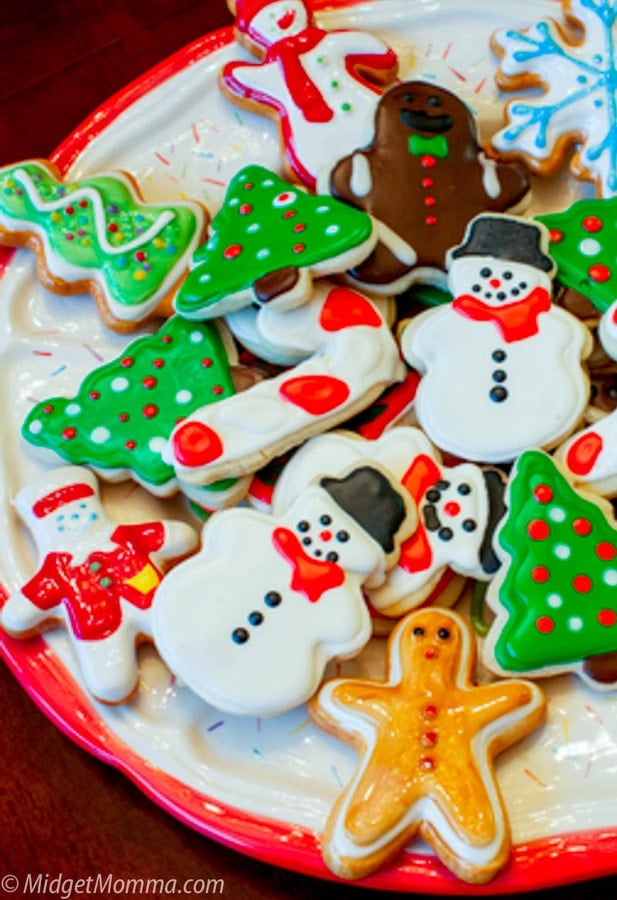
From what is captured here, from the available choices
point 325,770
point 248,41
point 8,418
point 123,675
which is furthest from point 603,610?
point 248,41

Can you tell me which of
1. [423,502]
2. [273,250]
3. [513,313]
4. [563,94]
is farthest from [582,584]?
[563,94]

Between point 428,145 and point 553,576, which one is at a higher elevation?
point 428,145

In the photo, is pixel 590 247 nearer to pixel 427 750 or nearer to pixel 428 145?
pixel 428 145

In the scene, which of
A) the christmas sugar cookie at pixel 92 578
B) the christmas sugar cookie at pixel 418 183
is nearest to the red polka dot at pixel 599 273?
the christmas sugar cookie at pixel 418 183

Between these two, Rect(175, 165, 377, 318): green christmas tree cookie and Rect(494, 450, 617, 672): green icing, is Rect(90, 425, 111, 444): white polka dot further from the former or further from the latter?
Rect(494, 450, 617, 672): green icing

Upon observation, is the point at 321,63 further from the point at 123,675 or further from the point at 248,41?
the point at 123,675
